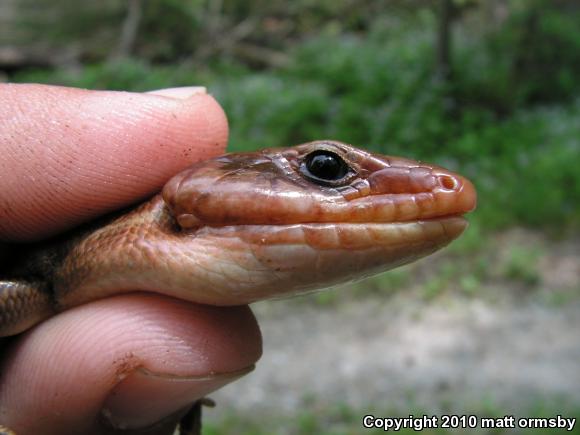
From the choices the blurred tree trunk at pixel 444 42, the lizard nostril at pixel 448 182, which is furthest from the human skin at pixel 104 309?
the blurred tree trunk at pixel 444 42

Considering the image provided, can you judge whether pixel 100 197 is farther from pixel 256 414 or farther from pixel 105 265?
pixel 256 414

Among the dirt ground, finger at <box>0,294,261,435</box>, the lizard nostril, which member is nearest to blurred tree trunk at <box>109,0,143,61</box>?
the dirt ground

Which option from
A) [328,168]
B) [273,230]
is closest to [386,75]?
[328,168]

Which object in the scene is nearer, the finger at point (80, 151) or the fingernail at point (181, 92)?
the finger at point (80, 151)

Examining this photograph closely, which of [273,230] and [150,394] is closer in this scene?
[273,230]

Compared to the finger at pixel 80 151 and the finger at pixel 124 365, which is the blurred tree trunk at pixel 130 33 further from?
the finger at pixel 124 365

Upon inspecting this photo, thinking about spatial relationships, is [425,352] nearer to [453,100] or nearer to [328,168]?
[328,168]
